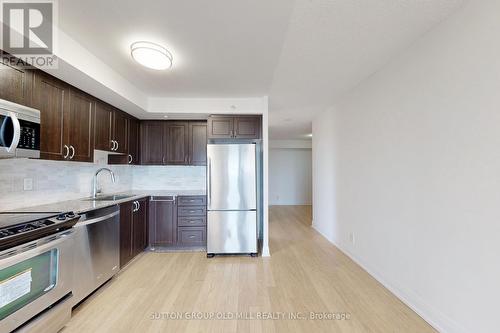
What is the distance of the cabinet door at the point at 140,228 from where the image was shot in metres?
3.35

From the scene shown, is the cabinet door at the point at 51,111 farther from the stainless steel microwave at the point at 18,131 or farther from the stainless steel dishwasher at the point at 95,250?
the stainless steel dishwasher at the point at 95,250

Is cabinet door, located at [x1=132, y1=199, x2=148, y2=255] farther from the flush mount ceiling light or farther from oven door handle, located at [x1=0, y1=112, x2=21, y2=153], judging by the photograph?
the flush mount ceiling light

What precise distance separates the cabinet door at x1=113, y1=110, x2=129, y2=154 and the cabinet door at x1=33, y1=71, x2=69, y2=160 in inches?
35.6

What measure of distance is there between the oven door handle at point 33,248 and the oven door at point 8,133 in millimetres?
662

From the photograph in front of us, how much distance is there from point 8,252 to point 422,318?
10.3 ft

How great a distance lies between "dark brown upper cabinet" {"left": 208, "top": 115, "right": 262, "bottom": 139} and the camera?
3.72 meters

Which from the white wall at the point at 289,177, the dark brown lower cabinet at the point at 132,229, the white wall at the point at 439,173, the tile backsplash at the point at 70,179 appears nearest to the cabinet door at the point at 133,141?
the tile backsplash at the point at 70,179

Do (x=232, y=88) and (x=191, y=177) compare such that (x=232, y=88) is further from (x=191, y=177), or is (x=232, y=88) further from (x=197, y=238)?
(x=197, y=238)

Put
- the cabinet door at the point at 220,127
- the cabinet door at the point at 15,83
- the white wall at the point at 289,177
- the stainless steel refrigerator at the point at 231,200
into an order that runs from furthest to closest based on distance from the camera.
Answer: the white wall at the point at 289,177, the cabinet door at the point at 220,127, the stainless steel refrigerator at the point at 231,200, the cabinet door at the point at 15,83

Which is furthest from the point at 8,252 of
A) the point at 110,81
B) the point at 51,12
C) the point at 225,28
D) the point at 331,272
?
the point at 331,272

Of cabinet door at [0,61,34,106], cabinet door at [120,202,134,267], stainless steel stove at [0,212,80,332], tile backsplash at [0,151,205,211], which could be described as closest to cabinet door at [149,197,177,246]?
cabinet door at [120,202,134,267]

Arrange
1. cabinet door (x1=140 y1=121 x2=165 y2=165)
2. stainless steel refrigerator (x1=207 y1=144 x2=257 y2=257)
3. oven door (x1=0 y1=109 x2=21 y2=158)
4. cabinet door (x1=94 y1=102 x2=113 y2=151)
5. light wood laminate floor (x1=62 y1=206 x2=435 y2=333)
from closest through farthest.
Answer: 1. oven door (x1=0 y1=109 x2=21 y2=158)
2. light wood laminate floor (x1=62 y1=206 x2=435 y2=333)
3. cabinet door (x1=94 y1=102 x2=113 y2=151)
4. stainless steel refrigerator (x1=207 y1=144 x2=257 y2=257)
5. cabinet door (x1=140 y1=121 x2=165 y2=165)

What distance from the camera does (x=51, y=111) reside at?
223cm

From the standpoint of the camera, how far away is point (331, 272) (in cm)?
300
